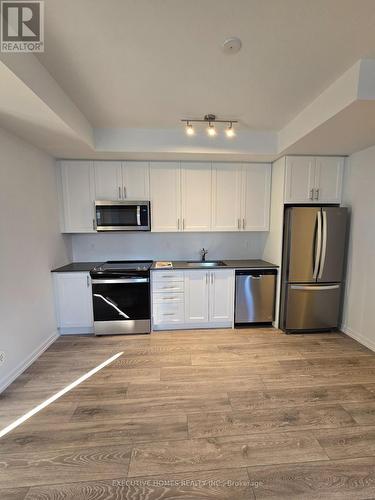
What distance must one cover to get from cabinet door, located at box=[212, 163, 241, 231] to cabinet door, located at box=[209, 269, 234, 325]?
723 mm

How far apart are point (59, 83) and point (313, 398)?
11.3ft

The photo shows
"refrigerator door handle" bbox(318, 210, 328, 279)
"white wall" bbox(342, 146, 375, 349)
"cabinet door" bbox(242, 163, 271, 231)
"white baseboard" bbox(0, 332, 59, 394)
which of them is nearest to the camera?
"white baseboard" bbox(0, 332, 59, 394)

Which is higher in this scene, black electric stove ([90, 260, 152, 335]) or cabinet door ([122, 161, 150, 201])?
cabinet door ([122, 161, 150, 201])

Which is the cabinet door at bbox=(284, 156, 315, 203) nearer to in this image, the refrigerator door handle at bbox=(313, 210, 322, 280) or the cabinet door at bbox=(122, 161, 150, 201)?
the refrigerator door handle at bbox=(313, 210, 322, 280)

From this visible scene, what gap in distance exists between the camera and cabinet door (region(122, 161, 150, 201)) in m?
3.16

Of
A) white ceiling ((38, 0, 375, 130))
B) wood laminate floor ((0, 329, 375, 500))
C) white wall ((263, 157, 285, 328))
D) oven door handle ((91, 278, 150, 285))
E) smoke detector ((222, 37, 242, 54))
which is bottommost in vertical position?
wood laminate floor ((0, 329, 375, 500))

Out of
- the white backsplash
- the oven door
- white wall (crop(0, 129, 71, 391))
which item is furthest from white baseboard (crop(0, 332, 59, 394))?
the white backsplash

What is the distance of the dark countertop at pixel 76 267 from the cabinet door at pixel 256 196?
234 centimetres

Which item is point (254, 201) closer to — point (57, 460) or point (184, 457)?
point (184, 457)

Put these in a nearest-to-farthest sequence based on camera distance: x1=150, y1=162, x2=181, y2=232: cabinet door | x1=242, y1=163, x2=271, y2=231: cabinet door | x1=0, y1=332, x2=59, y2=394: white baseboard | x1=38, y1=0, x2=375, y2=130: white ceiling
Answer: x1=38, y1=0, x2=375, y2=130: white ceiling → x1=0, y1=332, x2=59, y2=394: white baseboard → x1=150, y1=162, x2=181, y2=232: cabinet door → x1=242, y1=163, x2=271, y2=231: cabinet door

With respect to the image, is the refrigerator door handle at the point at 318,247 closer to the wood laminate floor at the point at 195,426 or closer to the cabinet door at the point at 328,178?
the cabinet door at the point at 328,178

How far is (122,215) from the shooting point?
124 inches

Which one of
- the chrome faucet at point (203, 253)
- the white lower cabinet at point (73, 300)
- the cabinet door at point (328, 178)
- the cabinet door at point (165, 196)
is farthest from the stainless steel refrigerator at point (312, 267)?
the white lower cabinet at point (73, 300)

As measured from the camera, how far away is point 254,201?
11.0 feet
